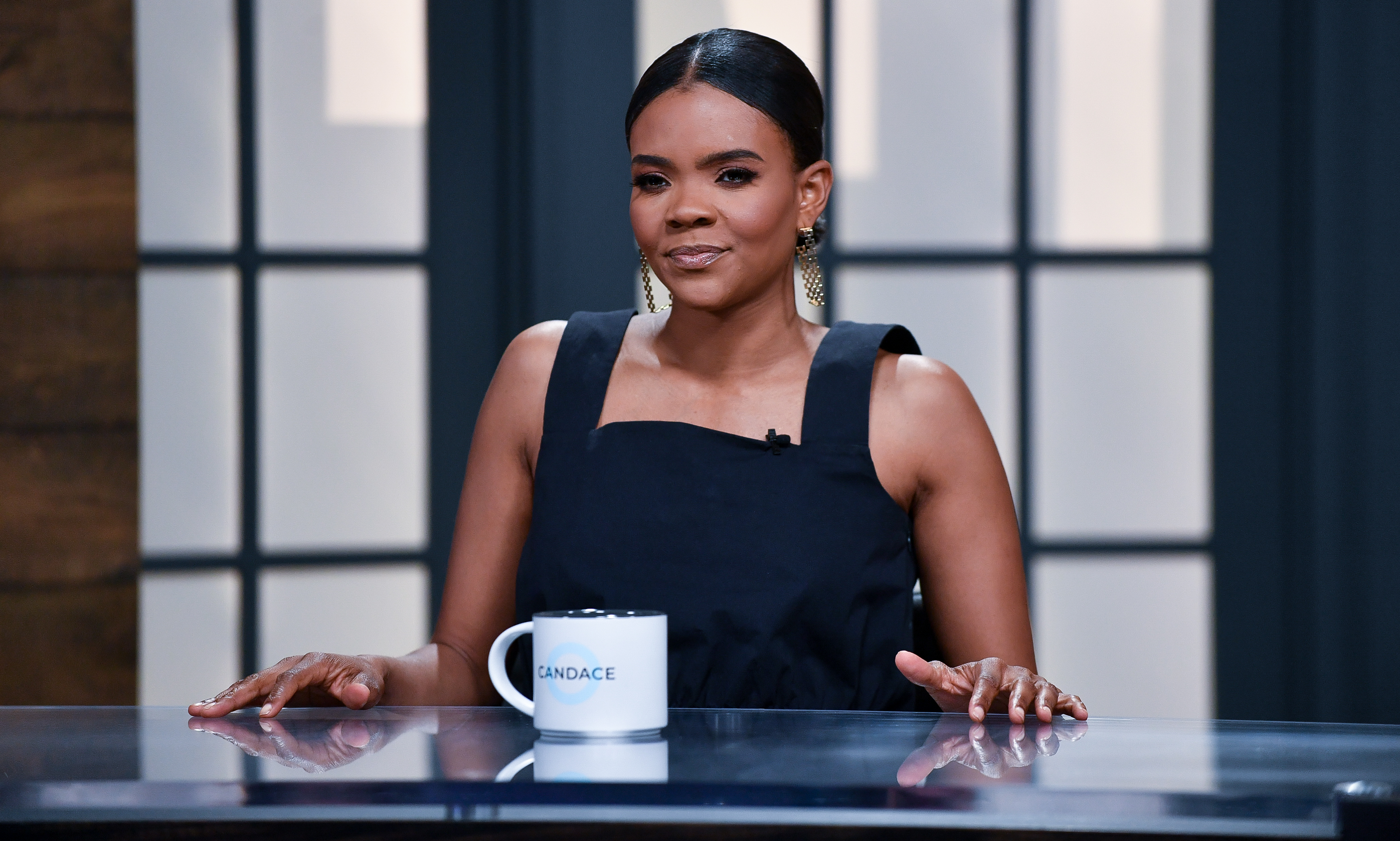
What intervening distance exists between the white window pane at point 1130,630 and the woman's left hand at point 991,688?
48.9 inches

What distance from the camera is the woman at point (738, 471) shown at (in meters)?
1.35

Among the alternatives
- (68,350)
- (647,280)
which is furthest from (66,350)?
(647,280)

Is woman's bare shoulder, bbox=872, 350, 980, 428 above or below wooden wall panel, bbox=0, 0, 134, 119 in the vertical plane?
below

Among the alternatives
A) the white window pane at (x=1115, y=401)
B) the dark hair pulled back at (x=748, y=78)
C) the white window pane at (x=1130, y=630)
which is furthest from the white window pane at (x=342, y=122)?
the white window pane at (x=1130, y=630)

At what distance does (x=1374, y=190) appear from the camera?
211 cm

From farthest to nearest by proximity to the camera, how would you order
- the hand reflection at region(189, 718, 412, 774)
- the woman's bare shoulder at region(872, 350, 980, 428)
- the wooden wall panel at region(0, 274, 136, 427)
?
the wooden wall panel at region(0, 274, 136, 427) → the woman's bare shoulder at region(872, 350, 980, 428) → the hand reflection at region(189, 718, 412, 774)

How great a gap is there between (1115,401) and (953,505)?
0.93 metres

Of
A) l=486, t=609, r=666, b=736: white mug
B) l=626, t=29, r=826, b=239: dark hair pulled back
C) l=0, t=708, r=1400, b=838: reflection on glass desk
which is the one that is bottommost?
l=0, t=708, r=1400, b=838: reflection on glass desk

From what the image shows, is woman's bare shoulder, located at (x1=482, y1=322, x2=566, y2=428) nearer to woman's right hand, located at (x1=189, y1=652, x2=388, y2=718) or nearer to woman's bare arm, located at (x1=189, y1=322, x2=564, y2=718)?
woman's bare arm, located at (x1=189, y1=322, x2=564, y2=718)

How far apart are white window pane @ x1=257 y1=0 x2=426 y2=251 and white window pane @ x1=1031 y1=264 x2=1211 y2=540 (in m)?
1.15

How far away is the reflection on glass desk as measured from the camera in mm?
646

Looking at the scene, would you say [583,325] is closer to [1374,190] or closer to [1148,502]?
[1148,502]

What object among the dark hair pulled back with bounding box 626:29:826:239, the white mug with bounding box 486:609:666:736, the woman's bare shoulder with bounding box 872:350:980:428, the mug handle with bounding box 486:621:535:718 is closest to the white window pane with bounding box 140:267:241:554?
the dark hair pulled back with bounding box 626:29:826:239

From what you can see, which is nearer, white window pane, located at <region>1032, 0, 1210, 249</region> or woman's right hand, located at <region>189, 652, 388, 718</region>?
woman's right hand, located at <region>189, 652, 388, 718</region>
